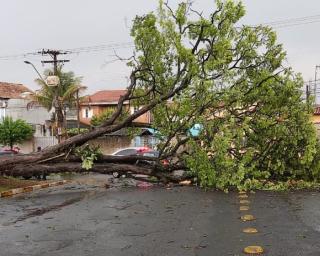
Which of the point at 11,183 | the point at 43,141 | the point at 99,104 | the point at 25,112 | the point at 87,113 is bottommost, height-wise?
the point at 11,183

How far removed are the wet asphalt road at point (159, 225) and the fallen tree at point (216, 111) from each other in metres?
1.76

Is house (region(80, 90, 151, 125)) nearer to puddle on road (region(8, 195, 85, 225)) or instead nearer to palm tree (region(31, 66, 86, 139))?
palm tree (region(31, 66, 86, 139))

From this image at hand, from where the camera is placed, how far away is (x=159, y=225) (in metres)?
9.37

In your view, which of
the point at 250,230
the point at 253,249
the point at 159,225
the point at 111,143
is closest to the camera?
the point at 253,249

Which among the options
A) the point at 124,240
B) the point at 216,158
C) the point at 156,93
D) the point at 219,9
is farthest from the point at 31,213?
the point at 219,9

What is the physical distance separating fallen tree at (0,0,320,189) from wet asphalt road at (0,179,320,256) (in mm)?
1761

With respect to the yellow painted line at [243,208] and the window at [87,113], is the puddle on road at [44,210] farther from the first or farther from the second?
the window at [87,113]

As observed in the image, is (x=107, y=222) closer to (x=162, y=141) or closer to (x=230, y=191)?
(x=230, y=191)

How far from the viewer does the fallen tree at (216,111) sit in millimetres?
15438

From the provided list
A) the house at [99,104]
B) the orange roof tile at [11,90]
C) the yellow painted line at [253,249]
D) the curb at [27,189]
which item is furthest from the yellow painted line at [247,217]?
the house at [99,104]

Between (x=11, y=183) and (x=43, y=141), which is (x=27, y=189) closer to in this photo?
(x=11, y=183)

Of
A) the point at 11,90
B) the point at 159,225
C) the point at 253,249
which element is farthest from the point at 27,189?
the point at 11,90

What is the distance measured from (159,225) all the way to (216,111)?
7.30 metres

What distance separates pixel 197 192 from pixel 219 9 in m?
5.84
